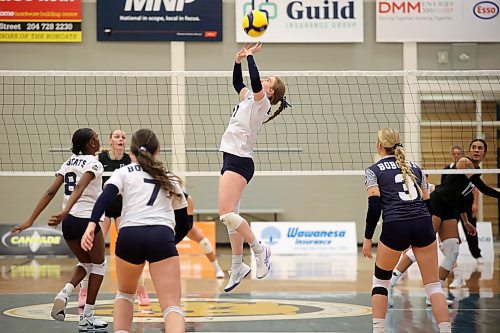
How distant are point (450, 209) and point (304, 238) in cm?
723

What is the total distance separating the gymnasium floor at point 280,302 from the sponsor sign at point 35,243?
75.9 inches

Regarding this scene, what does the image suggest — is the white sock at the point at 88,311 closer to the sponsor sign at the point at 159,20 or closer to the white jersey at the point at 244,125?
the white jersey at the point at 244,125

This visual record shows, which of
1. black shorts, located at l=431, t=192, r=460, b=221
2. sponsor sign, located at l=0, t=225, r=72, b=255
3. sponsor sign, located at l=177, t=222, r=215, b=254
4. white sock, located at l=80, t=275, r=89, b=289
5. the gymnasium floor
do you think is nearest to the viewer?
the gymnasium floor

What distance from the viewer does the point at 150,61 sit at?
57.6 ft

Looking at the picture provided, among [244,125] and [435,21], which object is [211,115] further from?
[244,125]

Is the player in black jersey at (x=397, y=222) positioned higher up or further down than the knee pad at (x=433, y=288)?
higher up

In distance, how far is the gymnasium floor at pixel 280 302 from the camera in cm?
740

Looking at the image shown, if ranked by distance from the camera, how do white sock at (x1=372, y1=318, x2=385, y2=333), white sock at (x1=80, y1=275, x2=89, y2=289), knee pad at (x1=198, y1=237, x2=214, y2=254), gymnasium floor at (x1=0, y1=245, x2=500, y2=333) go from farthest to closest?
knee pad at (x1=198, y1=237, x2=214, y2=254)
white sock at (x1=80, y1=275, x2=89, y2=289)
gymnasium floor at (x1=0, y1=245, x2=500, y2=333)
white sock at (x1=372, y1=318, x2=385, y2=333)

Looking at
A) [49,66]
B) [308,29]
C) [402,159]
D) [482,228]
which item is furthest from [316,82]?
[402,159]

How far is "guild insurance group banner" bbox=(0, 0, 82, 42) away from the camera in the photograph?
1730cm

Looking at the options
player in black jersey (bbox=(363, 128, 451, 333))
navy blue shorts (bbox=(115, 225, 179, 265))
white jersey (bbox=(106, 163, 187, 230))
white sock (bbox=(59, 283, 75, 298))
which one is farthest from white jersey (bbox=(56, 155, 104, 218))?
player in black jersey (bbox=(363, 128, 451, 333))

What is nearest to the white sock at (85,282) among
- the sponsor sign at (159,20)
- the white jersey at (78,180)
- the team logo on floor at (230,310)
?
the team logo on floor at (230,310)

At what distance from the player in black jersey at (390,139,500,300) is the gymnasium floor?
43 cm

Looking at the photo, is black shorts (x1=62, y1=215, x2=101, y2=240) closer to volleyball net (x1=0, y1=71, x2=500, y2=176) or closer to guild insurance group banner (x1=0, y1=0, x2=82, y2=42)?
volleyball net (x1=0, y1=71, x2=500, y2=176)
